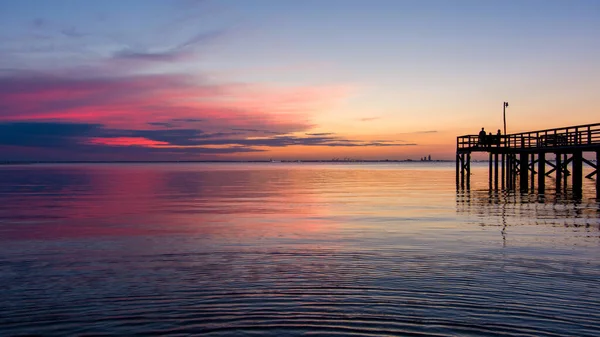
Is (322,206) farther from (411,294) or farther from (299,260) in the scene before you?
(411,294)

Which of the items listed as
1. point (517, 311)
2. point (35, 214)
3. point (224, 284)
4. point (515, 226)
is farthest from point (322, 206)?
point (517, 311)

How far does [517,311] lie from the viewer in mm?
8117

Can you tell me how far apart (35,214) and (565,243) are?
21645 mm

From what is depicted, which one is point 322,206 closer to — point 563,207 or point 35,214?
point 563,207

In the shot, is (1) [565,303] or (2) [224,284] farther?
(2) [224,284]

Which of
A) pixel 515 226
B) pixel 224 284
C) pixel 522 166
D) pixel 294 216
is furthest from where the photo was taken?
pixel 522 166

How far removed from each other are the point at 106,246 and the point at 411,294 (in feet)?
31.0

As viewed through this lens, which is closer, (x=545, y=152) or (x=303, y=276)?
(x=303, y=276)

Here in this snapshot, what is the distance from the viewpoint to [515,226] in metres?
18.5

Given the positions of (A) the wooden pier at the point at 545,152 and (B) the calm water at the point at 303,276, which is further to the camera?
(A) the wooden pier at the point at 545,152

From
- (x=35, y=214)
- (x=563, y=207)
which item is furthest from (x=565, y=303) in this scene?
(x=35, y=214)

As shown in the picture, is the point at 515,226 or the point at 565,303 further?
the point at 515,226

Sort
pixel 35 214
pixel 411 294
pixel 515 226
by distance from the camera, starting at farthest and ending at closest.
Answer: pixel 35 214 → pixel 515 226 → pixel 411 294

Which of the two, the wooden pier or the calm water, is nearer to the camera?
the calm water
